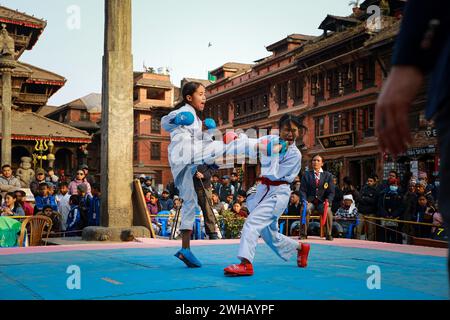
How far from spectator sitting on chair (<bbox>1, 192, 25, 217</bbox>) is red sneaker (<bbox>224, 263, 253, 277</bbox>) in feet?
22.5

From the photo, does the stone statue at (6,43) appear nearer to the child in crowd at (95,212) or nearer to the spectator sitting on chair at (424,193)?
the child in crowd at (95,212)

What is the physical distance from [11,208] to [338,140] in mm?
21695

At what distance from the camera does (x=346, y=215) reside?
1238 centimetres

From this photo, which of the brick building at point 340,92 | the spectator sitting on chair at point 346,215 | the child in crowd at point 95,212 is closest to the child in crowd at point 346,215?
the spectator sitting on chair at point 346,215

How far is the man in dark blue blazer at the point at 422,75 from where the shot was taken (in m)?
1.68

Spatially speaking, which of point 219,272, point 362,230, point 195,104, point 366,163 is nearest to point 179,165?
point 195,104

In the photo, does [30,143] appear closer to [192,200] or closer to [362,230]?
[362,230]

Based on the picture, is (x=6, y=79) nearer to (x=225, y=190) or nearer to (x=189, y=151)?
(x=225, y=190)

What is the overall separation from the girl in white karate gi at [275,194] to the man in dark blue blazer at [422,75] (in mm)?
3354

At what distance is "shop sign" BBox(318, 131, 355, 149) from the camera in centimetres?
2831

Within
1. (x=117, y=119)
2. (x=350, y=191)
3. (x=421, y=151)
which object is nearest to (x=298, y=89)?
(x=421, y=151)

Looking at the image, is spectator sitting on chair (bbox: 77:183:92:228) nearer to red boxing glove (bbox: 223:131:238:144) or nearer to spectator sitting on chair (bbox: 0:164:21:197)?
spectator sitting on chair (bbox: 0:164:21:197)

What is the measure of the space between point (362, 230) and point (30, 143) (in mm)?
24889

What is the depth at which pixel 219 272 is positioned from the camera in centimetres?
530
